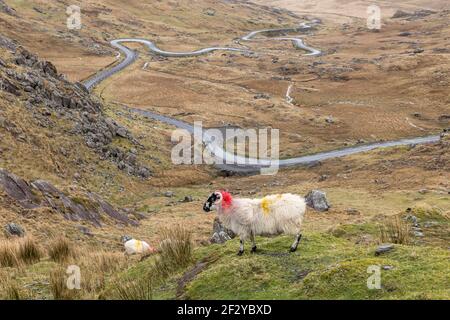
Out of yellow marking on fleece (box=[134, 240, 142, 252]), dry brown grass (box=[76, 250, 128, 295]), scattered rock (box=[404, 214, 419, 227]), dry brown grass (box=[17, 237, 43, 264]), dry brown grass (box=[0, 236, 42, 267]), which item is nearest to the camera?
dry brown grass (box=[76, 250, 128, 295])

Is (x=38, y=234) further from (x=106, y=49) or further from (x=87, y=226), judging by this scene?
(x=106, y=49)

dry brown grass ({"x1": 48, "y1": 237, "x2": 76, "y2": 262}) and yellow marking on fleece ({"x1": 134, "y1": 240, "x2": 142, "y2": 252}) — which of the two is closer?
dry brown grass ({"x1": 48, "y1": 237, "x2": 76, "y2": 262})

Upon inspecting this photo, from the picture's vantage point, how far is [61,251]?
14836 millimetres

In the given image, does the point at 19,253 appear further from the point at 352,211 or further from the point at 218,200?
the point at 352,211

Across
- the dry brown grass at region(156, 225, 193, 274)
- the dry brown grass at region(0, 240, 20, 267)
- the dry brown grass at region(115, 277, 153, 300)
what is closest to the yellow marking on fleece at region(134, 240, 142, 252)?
the dry brown grass at region(0, 240, 20, 267)

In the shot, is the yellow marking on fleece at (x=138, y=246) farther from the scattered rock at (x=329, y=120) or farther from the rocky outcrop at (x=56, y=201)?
the scattered rock at (x=329, y=120)

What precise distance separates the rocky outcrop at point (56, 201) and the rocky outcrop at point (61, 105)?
19.9 metres

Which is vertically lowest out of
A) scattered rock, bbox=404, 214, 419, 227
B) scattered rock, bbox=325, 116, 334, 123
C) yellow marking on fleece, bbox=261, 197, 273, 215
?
scattered rock, bbox=325, 116, 334, 123

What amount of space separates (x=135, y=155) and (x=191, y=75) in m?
73.5

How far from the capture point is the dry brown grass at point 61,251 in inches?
573

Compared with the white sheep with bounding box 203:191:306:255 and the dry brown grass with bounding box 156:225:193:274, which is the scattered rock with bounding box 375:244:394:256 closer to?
the white sheep with bounding box 203:191:306:255

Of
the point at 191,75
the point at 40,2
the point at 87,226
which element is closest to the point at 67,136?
the point at 87,226

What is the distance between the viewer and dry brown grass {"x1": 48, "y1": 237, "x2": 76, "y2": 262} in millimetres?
14562

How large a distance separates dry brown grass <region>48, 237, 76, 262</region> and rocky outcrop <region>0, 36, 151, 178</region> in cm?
3393
